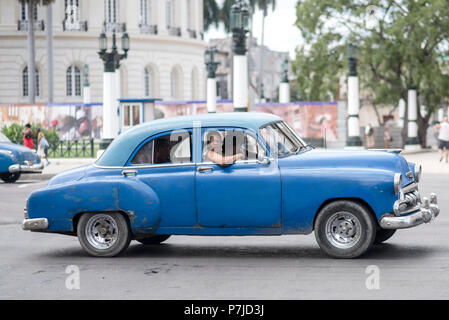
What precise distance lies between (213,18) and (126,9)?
19.4m

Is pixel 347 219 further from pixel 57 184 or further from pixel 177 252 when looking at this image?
pixel 57 184

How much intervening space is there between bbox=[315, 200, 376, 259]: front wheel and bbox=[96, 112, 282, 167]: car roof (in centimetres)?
130

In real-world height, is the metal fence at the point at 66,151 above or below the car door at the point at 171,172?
below

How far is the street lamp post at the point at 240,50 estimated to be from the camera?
3089 centimetres

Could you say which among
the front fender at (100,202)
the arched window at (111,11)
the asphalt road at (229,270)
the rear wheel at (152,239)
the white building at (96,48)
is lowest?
the asphalt road at (229,270)

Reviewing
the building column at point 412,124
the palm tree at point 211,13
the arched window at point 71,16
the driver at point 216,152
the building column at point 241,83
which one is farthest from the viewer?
the palm tree at point 211,13

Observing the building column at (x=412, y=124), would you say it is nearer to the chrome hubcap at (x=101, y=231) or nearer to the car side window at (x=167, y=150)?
the car side window at (x=167, y=150)

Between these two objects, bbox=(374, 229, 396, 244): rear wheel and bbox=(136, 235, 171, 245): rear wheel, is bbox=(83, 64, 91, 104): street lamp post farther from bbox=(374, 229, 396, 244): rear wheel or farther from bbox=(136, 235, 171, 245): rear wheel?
bbox=(374, 229, 396, 244): rear wheel

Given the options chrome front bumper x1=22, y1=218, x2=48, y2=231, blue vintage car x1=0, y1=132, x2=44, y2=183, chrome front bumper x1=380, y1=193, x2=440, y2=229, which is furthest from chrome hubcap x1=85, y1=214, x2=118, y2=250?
blue vintage car x1=0, y1=132, x2=44, y2=183

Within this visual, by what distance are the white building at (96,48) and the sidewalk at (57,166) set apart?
33.9 meters

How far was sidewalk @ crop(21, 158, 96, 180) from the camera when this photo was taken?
28.0 m

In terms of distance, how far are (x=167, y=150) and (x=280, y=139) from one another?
1322mm

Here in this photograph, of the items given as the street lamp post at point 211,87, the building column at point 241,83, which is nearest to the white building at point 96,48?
the street lamp post at point 211,87

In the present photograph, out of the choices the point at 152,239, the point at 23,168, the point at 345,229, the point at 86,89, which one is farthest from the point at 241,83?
the point at 86,89
